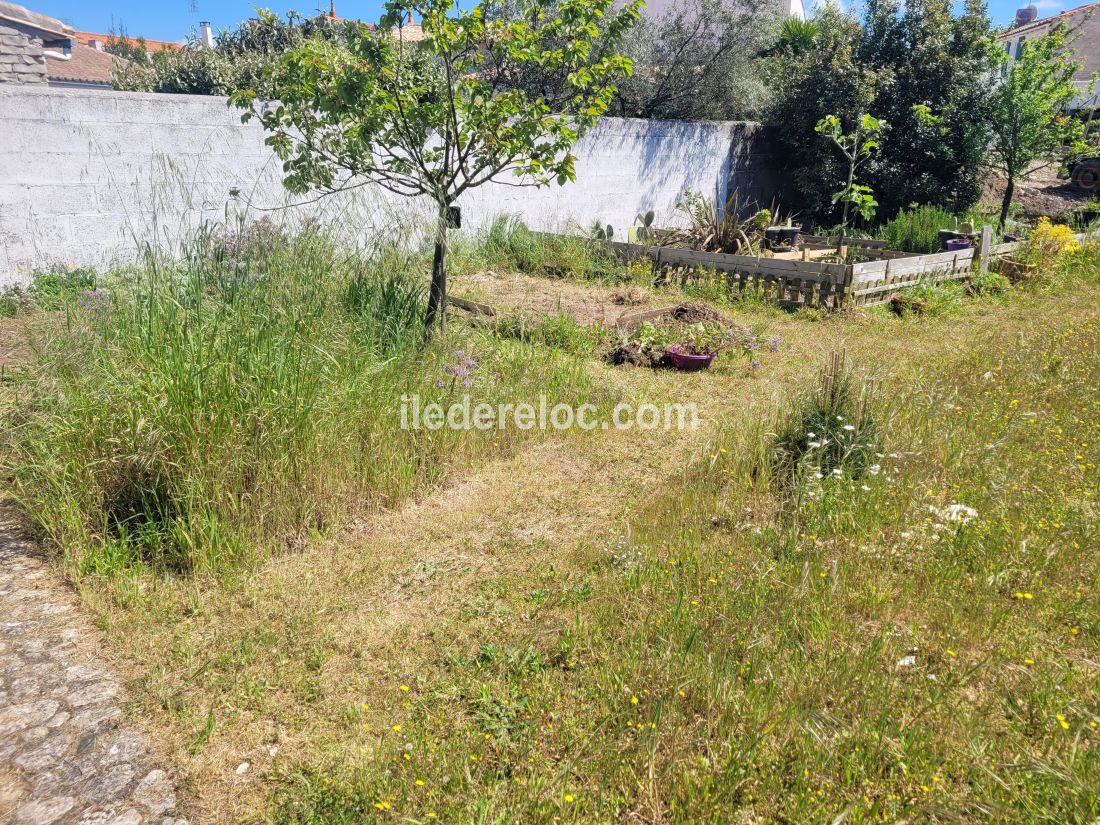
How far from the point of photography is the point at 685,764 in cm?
250

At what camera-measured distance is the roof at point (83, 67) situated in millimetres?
30875

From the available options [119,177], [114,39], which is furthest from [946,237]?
[114,39]

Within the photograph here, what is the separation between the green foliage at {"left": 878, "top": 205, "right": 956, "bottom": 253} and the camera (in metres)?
11.7

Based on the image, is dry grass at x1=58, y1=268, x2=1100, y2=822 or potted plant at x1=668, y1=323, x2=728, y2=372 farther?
potted plant at x1=668, y1=323, x2=728, y2=372

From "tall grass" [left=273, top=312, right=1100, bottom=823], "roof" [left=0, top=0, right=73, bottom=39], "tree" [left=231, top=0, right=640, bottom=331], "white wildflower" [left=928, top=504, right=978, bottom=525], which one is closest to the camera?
"tall grass" [left=273, top=312, right=1100, bottom=823]

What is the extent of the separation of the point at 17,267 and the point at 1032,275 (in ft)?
38.3

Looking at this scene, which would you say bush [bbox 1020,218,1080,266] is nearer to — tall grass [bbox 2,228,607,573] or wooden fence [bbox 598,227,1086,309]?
wooden fence [bbox 598,227,1086,309]

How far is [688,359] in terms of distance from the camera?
6797mm

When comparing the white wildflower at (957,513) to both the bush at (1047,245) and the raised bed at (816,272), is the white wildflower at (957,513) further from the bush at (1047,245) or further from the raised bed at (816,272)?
the bush at (1047,245)

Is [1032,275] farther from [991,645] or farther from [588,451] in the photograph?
[991,645]

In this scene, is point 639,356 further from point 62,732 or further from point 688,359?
point 62,732

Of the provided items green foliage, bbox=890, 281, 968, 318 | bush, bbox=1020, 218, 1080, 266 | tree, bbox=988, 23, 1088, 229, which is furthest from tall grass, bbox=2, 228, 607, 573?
tree, bbox=988, 23, 1088, 229

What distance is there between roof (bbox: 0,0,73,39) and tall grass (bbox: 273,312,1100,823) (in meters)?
17.3

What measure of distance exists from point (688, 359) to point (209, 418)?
421 cm
